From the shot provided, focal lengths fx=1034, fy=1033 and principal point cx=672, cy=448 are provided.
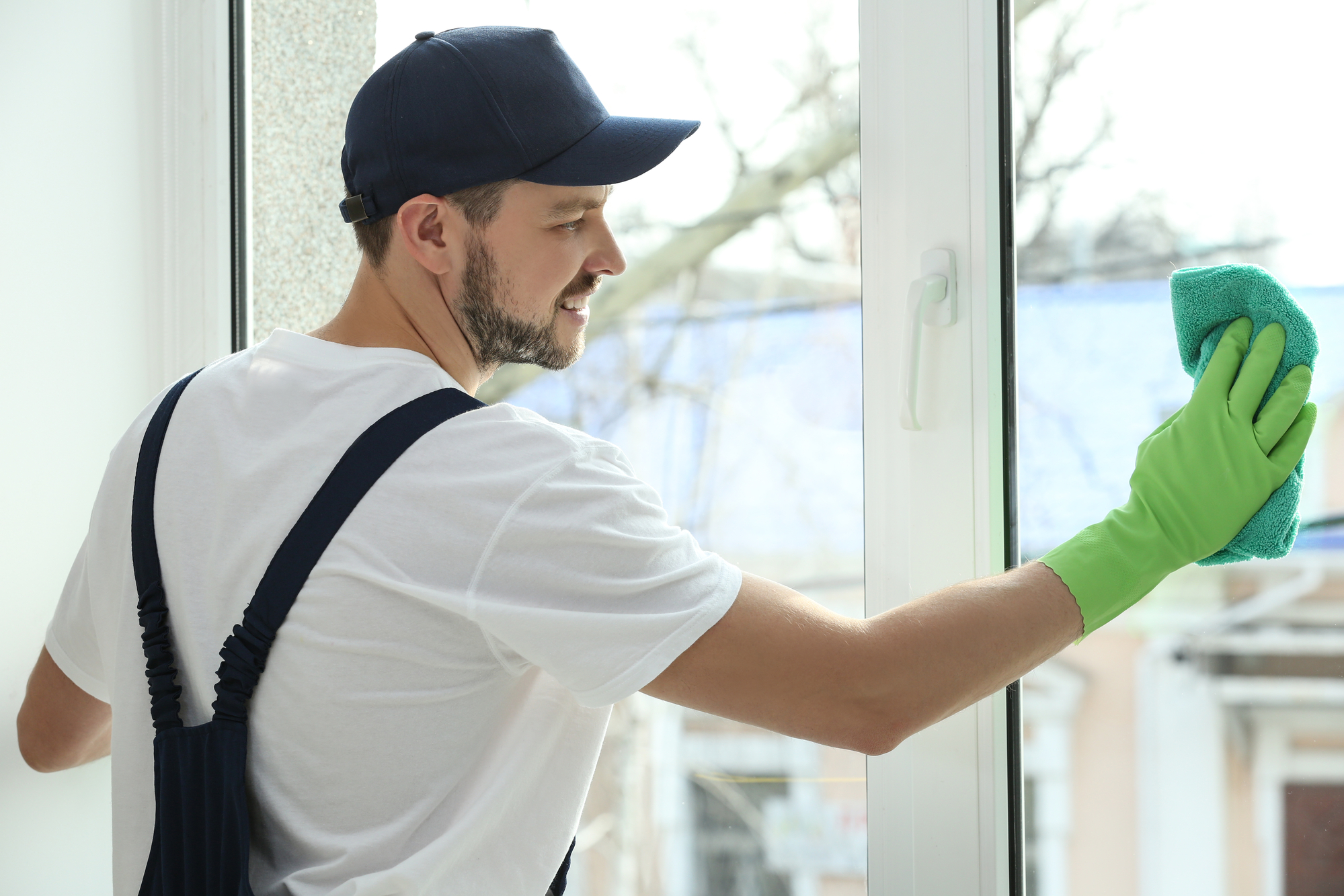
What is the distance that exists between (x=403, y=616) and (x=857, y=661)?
33 centimetres

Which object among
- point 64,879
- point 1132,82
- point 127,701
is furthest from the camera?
point 64,879

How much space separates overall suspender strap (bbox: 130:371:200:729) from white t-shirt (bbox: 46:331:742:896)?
11 mm

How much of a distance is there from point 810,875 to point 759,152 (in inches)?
31.9

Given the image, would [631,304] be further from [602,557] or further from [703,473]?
[602,557]

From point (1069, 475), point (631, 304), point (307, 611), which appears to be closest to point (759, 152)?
point (631, 304)

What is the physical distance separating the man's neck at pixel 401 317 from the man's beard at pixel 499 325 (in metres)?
0.02

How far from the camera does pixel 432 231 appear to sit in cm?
89

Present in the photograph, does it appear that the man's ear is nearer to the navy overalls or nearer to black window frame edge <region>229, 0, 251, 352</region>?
the navy overalls

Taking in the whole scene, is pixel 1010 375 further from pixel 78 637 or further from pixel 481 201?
pixel 78 637

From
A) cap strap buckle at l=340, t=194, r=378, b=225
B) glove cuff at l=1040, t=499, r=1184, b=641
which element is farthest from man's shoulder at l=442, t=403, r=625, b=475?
glove cuff at l=1040, t=499, r=1184, b=641

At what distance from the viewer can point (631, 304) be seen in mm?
1247

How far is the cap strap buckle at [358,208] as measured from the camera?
0.91 metres

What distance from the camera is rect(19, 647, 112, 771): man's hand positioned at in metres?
1.01

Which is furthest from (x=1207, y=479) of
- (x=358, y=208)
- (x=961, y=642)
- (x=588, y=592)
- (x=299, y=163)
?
(x=299, y=163)
